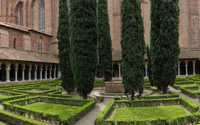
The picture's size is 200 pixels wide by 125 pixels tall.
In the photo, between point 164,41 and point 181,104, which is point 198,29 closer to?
point 164,41

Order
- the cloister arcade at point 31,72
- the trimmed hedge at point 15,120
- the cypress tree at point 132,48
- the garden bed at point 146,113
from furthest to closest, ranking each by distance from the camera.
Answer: the cloister arcade at point 31,72 → the cypress tree at point 132,48 → the garden bed at point 146,113 → the trimmed hedge at point 15,120

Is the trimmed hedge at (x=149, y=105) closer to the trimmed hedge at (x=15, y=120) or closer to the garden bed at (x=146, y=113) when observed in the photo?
the garden bed at (x=146, y=113)

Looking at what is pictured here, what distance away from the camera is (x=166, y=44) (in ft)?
37.1

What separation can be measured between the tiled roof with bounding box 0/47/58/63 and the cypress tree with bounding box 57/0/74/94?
8569 millimetres

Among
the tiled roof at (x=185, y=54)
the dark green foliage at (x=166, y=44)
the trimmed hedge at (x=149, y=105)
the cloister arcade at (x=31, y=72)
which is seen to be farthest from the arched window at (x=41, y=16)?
the trimmed hedge at (x=149, y=105)

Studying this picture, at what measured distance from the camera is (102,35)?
68.6 ft

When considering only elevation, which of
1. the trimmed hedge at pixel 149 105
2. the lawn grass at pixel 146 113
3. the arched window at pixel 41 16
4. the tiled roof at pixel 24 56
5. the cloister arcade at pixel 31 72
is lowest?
the lawn grass at pixel 146 113

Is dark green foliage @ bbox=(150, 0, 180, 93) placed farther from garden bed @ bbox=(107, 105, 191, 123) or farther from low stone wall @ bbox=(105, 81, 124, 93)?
garden bed @ bbox=(107, 105, 191, 123)

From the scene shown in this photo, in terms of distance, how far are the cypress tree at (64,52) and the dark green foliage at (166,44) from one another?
268 inches

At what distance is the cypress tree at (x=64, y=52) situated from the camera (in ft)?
42.6

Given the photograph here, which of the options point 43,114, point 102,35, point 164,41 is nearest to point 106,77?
point 102,35

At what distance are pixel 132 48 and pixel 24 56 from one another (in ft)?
54.8

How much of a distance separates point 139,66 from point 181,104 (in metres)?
3.22

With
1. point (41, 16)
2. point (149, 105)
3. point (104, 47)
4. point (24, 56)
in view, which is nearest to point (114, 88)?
point (149, 105)
